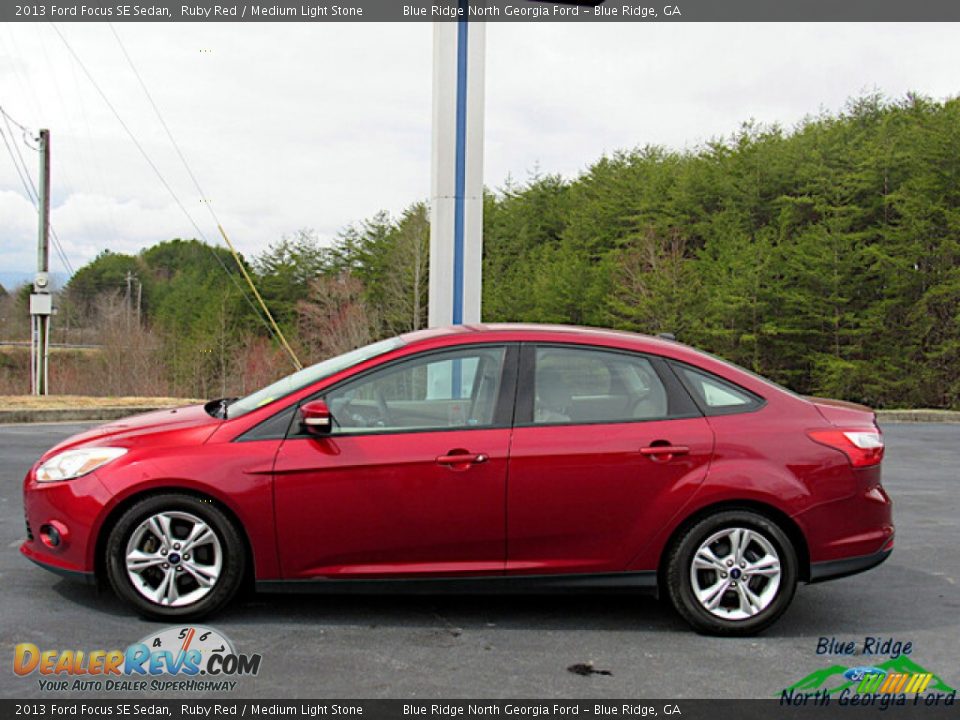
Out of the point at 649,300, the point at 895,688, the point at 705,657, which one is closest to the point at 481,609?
the point at 705,657

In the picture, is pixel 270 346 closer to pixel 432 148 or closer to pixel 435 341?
pixel 432 148

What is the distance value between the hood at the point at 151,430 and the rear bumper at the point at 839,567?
10.3 feet

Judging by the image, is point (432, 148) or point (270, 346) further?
point (270, 346)

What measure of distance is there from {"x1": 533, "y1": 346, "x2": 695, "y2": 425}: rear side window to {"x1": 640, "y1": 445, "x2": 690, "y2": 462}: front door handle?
190 millimetres

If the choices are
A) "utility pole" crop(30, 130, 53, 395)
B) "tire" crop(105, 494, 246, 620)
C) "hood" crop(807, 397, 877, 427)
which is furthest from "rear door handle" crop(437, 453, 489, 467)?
"utility pole" crop(30, 130, 53, 395)

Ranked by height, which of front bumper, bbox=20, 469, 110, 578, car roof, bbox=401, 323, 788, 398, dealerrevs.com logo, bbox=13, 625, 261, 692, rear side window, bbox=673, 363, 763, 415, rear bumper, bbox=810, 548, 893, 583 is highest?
car roof, bbox=401, 323, 788, 398

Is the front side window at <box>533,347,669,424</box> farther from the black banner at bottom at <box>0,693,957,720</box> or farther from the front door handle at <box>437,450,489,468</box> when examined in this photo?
the black banner at bottom at <box>0,693,957,720</box>

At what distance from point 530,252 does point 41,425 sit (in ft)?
150

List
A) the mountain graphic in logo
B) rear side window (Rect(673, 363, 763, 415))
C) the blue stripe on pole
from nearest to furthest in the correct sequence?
the mountain graphic in logo < rear side window (Rect(673, 363, 763, 415)) < the blue stripe on pole

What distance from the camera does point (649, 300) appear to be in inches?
1687

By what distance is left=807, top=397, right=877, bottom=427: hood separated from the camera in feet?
16.8

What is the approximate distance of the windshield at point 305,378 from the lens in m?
5.09

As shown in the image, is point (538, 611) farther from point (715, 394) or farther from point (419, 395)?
point (715, 394)

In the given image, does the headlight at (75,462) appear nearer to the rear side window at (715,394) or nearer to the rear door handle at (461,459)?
the rear door handle at (461,459)
